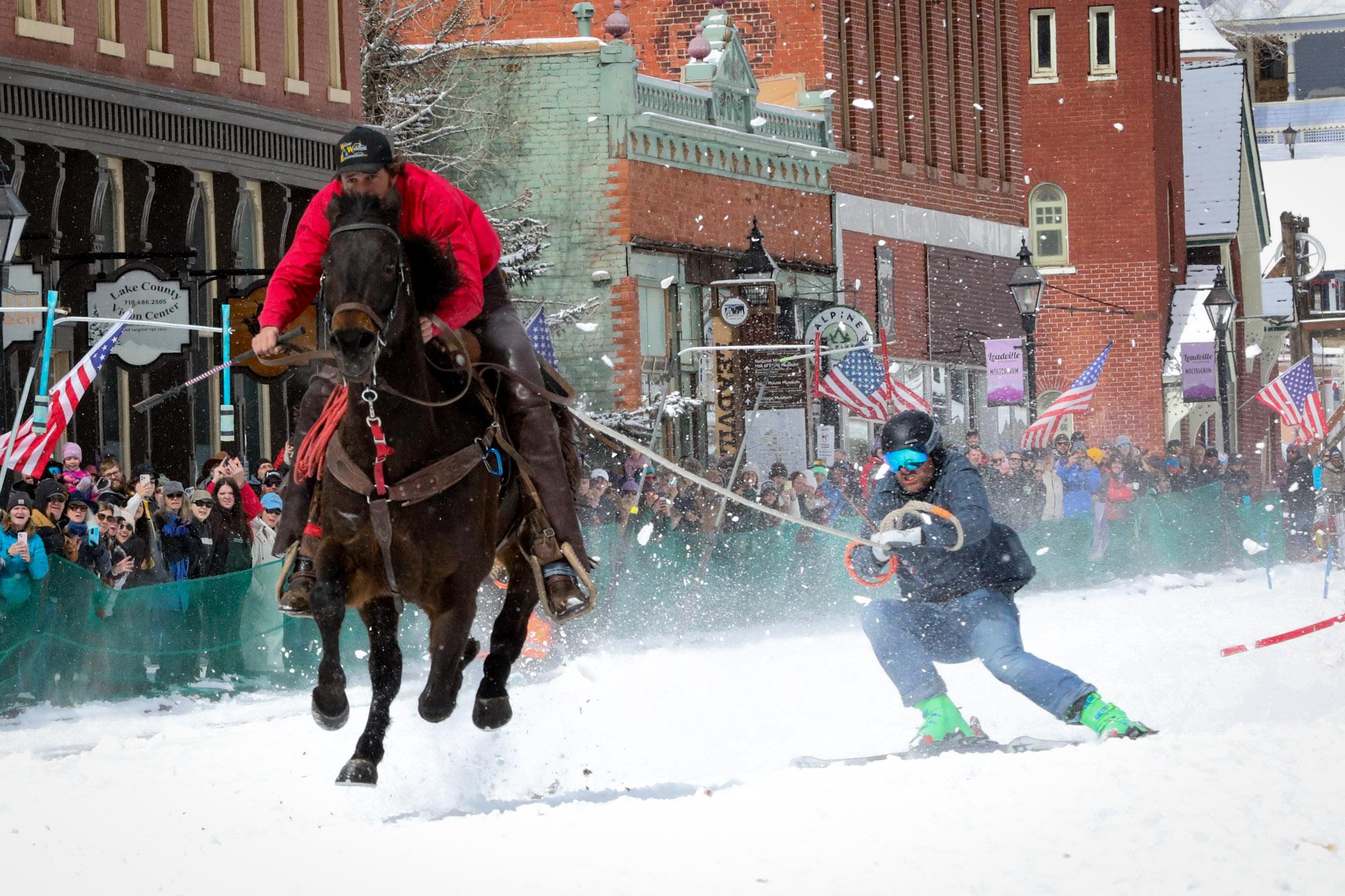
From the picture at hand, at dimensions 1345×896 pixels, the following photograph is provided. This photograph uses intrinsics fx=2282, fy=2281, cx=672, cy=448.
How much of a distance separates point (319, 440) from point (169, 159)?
16.4 m

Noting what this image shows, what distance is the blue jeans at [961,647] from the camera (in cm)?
1025

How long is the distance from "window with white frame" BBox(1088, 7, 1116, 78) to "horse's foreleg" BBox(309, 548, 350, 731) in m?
41.4

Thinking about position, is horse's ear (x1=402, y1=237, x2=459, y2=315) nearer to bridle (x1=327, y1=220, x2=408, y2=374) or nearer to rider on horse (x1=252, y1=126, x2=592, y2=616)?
rider on horse (x1=252, y1=126, x2=592, y2=616)

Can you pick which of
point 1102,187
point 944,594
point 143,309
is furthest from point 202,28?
point 1102,187

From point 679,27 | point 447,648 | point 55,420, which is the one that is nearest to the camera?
point 447,648

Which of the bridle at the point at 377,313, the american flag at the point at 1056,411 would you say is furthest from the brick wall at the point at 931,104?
the bridle at the point at 377,313

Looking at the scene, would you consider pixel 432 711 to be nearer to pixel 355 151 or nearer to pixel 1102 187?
pixel 355 151

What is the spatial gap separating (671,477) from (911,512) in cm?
1266

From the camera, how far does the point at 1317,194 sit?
3479 inches

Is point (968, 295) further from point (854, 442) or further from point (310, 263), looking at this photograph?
point (310, 263)

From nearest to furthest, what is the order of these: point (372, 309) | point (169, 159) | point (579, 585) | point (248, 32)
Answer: point (372, 309) < point (579, 585) < point (169, 159) < point (248, 32)

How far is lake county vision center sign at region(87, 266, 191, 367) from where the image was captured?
70.2 feet

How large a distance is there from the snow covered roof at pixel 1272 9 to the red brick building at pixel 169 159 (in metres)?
69.3

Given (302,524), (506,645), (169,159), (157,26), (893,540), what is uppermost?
(157,26)
